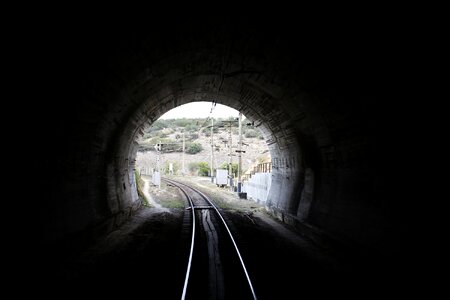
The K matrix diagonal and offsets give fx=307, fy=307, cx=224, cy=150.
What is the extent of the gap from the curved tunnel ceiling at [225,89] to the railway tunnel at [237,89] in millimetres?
32

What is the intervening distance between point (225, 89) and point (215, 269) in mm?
7666

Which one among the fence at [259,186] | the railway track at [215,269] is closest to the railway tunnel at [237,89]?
Answer: the railway track at [215,269]

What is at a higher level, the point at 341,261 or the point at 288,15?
the point at 288,15

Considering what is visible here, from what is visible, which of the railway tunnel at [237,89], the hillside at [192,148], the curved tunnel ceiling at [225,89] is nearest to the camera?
the railway tunnel at [237,89]

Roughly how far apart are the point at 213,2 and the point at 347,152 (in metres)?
5.23

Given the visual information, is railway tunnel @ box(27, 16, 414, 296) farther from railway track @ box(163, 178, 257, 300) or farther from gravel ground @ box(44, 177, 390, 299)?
railway track @ box(163, 178, 257, 300)

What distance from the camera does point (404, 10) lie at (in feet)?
14.9

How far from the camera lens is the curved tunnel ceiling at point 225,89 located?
20.2 feet

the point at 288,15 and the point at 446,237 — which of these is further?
the point at 288,15

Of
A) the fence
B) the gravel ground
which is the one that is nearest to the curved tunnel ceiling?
the gravel ground

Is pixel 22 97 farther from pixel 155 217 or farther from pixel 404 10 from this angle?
pixel 155 217

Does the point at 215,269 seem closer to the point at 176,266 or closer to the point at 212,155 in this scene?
the point at 176,266

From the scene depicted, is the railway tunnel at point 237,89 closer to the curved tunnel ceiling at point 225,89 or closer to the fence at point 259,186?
the curved tunnel ceiling at point 225,89

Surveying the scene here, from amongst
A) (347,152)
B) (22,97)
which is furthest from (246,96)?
(22,97)
